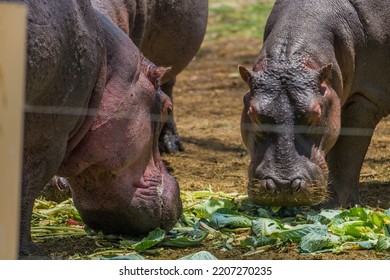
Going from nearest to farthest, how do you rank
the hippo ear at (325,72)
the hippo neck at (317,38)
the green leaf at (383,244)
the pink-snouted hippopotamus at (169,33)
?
the green leaf at (383,244) < the hippo ear at (325,72) < the hippo neck at (317,38) < the pink-snouted hippopotamus at (169,33)

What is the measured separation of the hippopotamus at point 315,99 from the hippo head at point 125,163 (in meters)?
0.65

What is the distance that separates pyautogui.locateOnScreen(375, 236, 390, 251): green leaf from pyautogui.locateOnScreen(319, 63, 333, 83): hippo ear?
3.54 ft

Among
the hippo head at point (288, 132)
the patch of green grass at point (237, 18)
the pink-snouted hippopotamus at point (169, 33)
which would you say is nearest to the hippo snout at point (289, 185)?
the hippo head at point (288, 132)

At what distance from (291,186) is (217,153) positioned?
2.56 metres

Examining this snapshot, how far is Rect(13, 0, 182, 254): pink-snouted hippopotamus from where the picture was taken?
4.21 meters

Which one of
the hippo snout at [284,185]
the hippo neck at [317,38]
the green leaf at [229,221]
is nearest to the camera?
the green leaf at [229,221]

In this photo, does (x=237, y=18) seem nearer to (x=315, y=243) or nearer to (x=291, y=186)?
(x=291, y=186)

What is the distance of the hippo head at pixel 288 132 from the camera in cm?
541

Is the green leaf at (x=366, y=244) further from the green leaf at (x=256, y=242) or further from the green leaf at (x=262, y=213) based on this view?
the green leaf at (x=262, y=213)

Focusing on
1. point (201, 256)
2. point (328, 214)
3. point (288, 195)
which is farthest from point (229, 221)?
point (201, 256)

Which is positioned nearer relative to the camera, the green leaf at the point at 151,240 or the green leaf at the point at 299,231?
the green leaf at the point at 151,240

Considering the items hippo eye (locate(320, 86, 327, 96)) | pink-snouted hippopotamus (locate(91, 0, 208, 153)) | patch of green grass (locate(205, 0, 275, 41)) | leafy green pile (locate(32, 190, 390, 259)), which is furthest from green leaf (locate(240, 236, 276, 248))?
patch of green grass (locate(205, 0, 275, 41))

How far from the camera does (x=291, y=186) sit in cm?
538
